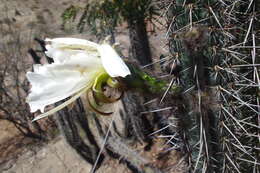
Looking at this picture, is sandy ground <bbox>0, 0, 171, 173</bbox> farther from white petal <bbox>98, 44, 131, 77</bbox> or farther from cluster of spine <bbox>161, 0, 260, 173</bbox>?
white petal <bbox>98, 44, 131, 77</bbox>

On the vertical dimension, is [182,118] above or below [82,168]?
above

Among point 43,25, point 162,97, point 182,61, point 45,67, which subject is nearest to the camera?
point 45,67

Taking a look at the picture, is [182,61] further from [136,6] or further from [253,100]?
[136,6]

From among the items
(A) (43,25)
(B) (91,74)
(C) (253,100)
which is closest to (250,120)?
(C) (253,100)

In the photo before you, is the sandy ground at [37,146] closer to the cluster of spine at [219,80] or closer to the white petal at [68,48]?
the cluster of spine at [219,80]

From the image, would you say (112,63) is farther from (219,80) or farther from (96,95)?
(219,80)

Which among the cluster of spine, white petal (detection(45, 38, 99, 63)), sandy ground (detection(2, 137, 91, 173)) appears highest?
white petal (detection(45, 38, 99, 63))

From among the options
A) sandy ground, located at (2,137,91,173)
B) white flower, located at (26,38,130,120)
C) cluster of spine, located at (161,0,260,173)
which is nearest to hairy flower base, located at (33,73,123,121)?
white flower, located at (26,38,130,120)

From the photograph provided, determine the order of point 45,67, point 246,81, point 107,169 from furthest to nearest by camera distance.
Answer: point 107,169 < point 246,81 < point 45,67

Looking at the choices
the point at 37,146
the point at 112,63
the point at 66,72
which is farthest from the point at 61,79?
the point at 37,146
